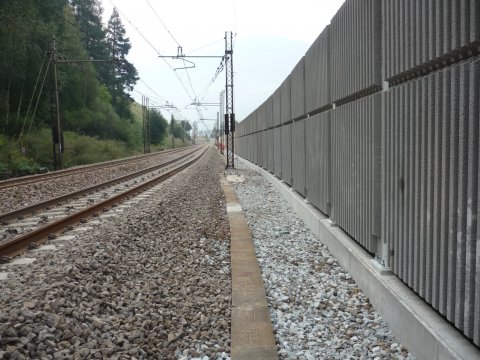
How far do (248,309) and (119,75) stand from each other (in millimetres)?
85621

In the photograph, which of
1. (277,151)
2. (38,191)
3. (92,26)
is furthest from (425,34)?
(92,26)

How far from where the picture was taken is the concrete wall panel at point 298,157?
1040 cm

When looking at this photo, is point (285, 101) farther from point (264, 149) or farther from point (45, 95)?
point (45, 95)

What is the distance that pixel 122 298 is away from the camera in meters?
4.93

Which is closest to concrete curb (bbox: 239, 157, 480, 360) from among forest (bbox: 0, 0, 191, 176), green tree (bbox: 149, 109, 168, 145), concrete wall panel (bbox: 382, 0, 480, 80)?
concrete wall panel (bbox: 382, 0, 480, 80)

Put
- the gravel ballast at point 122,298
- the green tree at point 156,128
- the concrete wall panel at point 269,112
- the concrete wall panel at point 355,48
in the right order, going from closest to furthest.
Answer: the gravel ballast at point 122,298 < the concrete wall panel at point 355,48 < the concrete wall panel at point 269,112 < the green tree at point 156,128

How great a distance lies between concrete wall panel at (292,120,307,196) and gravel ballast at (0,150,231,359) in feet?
9.31

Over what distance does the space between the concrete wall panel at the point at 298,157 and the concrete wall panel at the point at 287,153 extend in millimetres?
611

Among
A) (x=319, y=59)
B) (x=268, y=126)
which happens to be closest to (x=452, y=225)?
(x=319, y=59)

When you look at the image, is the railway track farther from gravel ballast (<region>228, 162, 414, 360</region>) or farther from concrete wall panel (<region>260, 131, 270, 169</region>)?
concrete wall panel (<region>260, 131, 270, 169</region>)

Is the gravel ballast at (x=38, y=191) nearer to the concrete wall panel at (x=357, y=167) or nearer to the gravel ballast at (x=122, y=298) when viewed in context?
the gravel ballast at (x=122, y=298)

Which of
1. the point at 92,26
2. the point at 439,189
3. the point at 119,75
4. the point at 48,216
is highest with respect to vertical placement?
the point at 92,26

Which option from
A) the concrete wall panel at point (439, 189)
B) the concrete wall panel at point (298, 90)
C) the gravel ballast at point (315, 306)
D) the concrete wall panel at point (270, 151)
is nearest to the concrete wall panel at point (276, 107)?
the concrete wall panel at point (270, 151)

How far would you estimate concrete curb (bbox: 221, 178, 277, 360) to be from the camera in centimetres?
376
